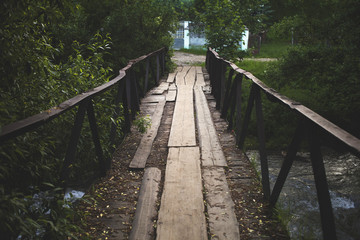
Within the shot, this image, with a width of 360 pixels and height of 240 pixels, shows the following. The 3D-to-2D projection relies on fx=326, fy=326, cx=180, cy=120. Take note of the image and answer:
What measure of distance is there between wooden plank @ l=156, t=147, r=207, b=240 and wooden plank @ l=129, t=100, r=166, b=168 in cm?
35

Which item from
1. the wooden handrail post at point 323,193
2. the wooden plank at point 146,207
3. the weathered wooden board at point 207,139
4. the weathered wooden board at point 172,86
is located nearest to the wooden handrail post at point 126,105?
the weathered wooden board at point 207,139

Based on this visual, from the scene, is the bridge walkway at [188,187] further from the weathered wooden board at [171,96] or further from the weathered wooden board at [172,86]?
the weathered wooden board at [172,86]

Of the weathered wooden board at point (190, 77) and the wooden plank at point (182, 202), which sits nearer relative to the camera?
the wooden plank at point (182, 202)

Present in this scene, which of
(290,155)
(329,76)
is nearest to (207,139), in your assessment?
(290,155)

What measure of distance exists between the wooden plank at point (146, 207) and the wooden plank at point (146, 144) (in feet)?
0.80

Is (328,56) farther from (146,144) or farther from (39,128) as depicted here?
(39,128)

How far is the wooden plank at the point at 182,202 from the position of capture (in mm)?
2619

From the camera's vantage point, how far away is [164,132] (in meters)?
5.38

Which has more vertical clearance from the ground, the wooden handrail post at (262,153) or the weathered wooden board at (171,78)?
the wooden handrail post at (262,153)

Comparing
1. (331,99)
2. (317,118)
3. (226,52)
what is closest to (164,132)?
(317,118)

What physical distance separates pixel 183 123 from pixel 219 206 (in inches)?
112

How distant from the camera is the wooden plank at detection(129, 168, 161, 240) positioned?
2.64 metres

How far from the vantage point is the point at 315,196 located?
516cm

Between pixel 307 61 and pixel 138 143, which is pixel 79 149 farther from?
pixel 307 61
